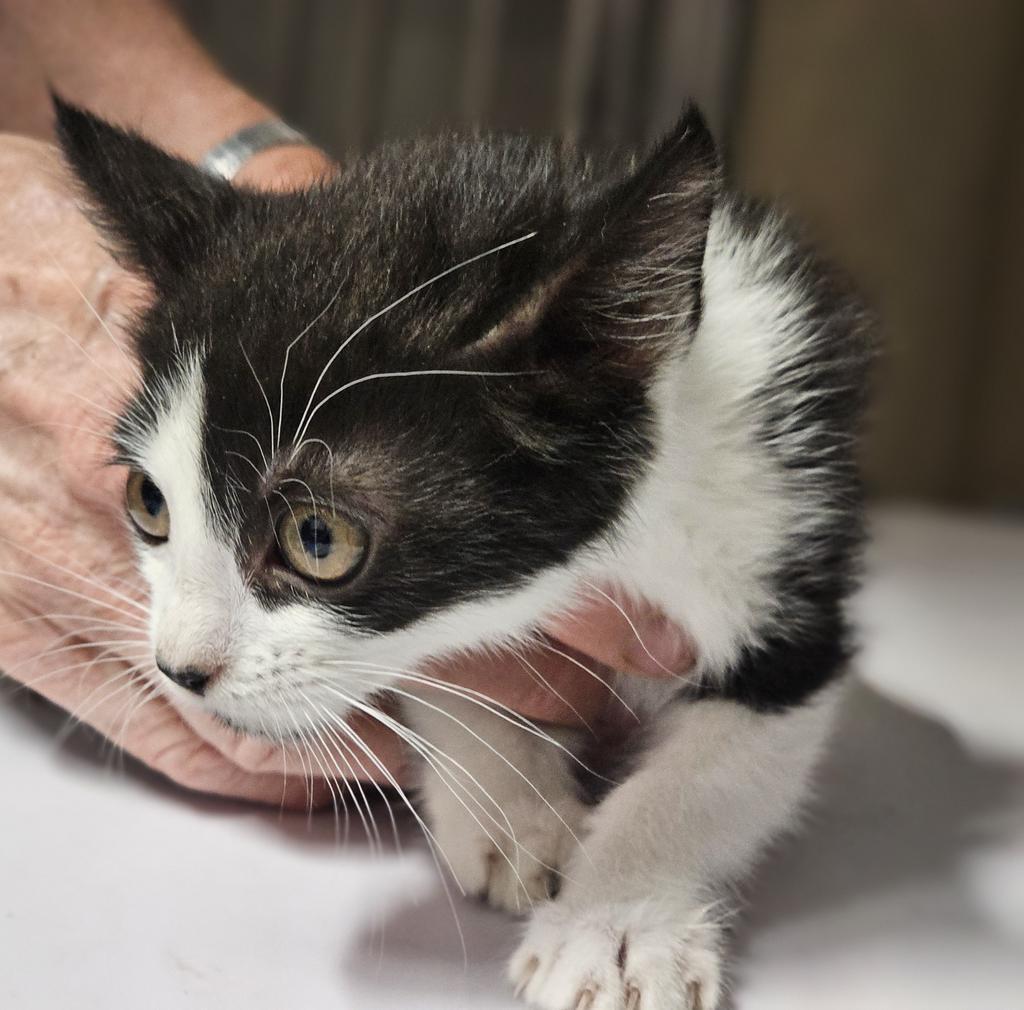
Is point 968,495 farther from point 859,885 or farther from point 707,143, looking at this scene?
point 707,143

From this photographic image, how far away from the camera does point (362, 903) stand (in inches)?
36.9

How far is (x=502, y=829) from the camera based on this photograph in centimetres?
96

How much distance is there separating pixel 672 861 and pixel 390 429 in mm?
406

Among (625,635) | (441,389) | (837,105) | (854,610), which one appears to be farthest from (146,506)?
(837,105)

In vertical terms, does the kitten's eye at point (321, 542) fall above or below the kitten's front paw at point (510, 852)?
above

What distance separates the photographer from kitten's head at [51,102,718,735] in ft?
2.67

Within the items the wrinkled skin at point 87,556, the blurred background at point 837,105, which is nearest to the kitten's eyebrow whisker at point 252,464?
the wrinkled skin at point 87,556

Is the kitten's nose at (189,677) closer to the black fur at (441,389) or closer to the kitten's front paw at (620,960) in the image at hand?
the black fur at (441,389)

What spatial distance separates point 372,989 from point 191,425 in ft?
1.35

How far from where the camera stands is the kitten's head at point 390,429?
0.81 meters

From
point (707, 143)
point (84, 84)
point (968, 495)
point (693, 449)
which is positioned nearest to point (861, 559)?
point (693, 449)

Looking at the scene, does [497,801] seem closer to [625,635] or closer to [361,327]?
[625,635]

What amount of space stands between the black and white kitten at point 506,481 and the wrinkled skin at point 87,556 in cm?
6

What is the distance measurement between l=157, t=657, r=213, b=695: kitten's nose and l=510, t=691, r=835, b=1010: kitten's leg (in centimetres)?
30
